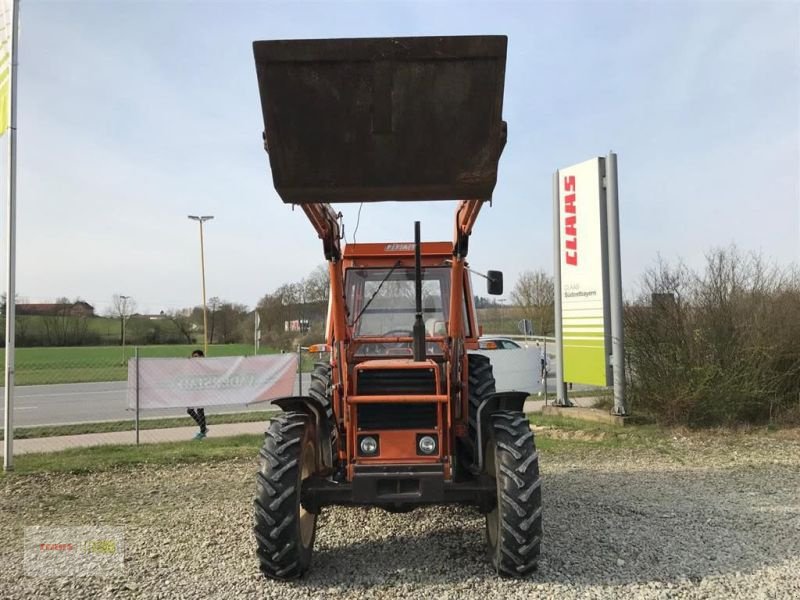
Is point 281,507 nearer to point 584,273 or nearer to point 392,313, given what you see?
point 392,313

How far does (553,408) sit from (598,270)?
291cm

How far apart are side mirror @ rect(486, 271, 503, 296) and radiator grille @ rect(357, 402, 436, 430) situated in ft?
3.88

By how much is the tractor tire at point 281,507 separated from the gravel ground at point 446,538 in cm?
16

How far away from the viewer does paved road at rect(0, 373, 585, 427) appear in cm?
1406

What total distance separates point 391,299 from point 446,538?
2121 millimetres

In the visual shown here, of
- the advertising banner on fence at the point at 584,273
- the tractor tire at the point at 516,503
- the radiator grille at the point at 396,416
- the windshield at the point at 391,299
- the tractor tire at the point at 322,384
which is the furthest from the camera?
the advertising banner on fence at the point at 584,273

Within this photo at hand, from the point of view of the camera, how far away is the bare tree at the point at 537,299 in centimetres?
2909

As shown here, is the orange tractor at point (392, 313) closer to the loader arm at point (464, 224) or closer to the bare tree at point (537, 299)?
the loader arm at point (464, 224)

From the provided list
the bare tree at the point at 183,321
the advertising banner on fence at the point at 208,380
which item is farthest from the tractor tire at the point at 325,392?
the bare tree at the point at 183,321

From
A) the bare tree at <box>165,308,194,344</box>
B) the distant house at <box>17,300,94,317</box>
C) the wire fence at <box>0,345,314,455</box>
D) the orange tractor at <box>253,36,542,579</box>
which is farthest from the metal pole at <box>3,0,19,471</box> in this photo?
the bare tree at <box>165,308,194,344</box>

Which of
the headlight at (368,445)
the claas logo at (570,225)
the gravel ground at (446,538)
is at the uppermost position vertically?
the claas logo at (570,225)

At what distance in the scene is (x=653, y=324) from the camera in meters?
11.2

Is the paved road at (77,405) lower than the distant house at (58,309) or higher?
lower

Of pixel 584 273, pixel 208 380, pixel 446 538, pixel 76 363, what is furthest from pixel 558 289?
pixel 76 363
